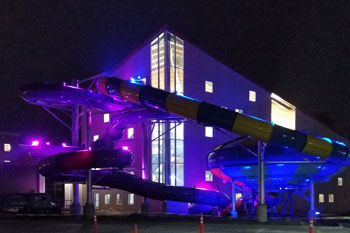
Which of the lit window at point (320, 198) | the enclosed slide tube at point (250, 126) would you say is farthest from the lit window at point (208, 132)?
the enclosed slide tube at point (250, 126)

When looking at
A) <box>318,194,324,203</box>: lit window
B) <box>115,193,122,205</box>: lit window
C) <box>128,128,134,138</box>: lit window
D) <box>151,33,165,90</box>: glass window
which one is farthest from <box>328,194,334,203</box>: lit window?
<box>151,33,165,90</box>: glass window

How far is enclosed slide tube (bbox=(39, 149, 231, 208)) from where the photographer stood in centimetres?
2586

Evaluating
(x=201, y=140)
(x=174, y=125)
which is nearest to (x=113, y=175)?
Result: (x=174, y=125)

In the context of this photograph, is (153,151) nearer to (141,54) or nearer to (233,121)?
(141,54)

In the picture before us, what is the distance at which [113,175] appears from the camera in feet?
95.0

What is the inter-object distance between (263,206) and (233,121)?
4730 millimetres

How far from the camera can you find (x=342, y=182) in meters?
51.6

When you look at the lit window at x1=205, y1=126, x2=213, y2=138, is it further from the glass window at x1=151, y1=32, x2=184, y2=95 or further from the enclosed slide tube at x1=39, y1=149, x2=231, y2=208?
the enclosed slide tube at x1=39, y1=149, x2=231, y2=208

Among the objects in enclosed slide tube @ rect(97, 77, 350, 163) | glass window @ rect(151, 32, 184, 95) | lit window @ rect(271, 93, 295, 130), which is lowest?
enclosed slide tube @ rect(97, 77, 350, 163)

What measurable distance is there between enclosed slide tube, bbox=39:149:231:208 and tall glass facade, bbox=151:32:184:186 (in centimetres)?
723

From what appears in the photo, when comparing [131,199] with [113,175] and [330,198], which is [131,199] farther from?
[330,198]

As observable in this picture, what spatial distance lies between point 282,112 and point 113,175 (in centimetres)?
2687

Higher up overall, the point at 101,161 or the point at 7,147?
the point at 7,147

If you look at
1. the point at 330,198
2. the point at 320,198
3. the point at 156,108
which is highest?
the point at 156,108
